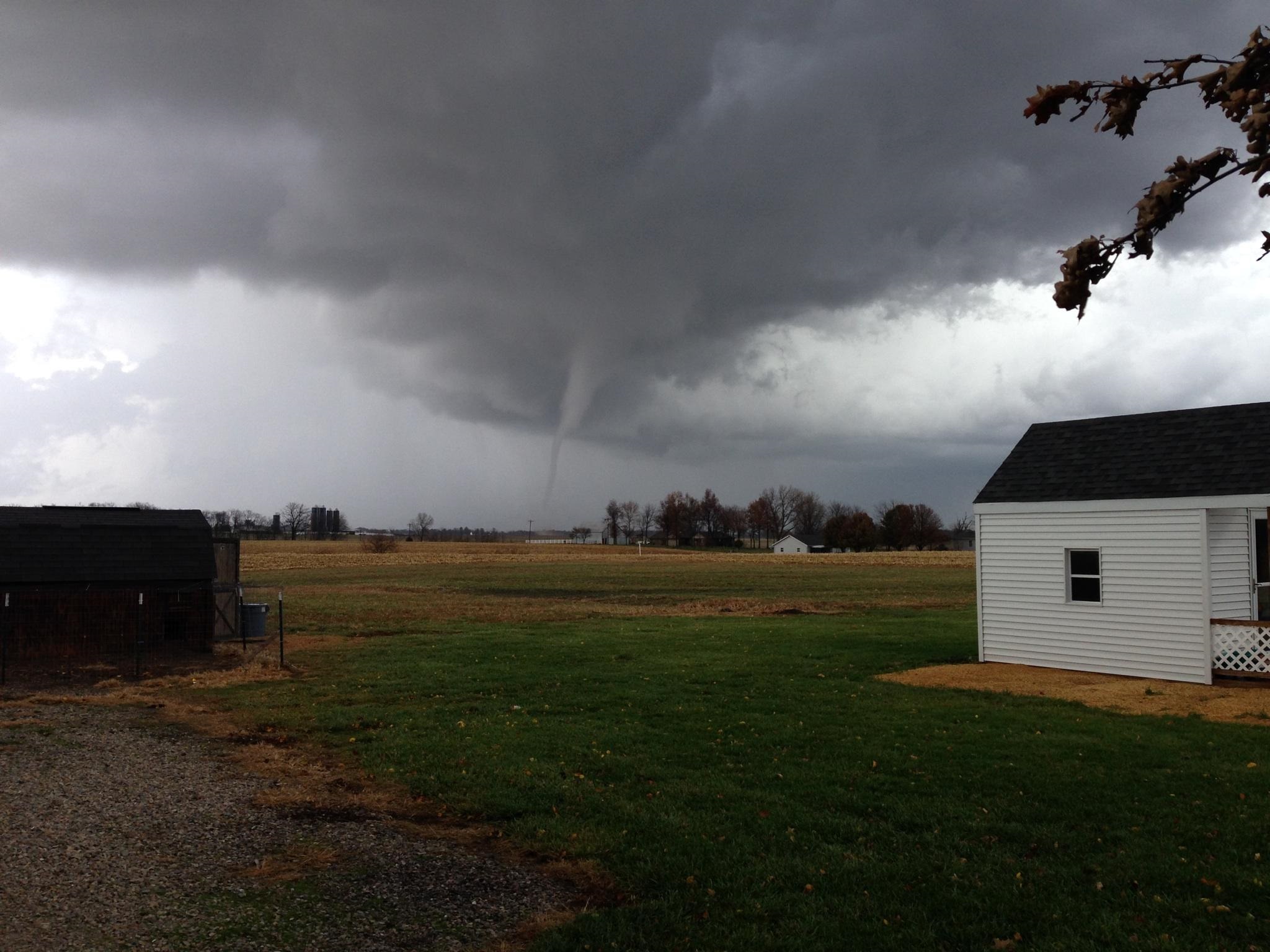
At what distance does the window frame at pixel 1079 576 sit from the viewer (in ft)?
57.5

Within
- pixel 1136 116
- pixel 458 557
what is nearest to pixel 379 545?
pixel 458 557

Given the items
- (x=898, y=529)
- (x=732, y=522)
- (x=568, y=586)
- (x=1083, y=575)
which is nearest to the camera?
(x=1083, y=575)

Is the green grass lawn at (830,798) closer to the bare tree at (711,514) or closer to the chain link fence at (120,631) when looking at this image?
the chain link fence at (120,631)

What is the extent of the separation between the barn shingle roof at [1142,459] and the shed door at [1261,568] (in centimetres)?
182

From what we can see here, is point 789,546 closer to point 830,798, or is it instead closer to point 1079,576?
point 1079,576

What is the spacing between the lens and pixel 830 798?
899 centimetres

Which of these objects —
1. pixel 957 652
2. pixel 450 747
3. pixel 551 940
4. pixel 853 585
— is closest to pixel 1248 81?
pixel 551 940

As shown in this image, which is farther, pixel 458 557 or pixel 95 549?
pixel 458 557

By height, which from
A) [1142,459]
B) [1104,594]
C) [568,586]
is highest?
[1142,459]

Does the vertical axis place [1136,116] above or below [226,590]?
above

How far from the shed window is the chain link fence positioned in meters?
16.6

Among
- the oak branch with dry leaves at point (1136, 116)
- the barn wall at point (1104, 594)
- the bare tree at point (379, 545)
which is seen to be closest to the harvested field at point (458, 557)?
the bare tree at point (379, 545)

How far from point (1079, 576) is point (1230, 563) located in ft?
8.84

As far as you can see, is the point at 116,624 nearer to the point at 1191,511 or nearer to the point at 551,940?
the point at 551,940
